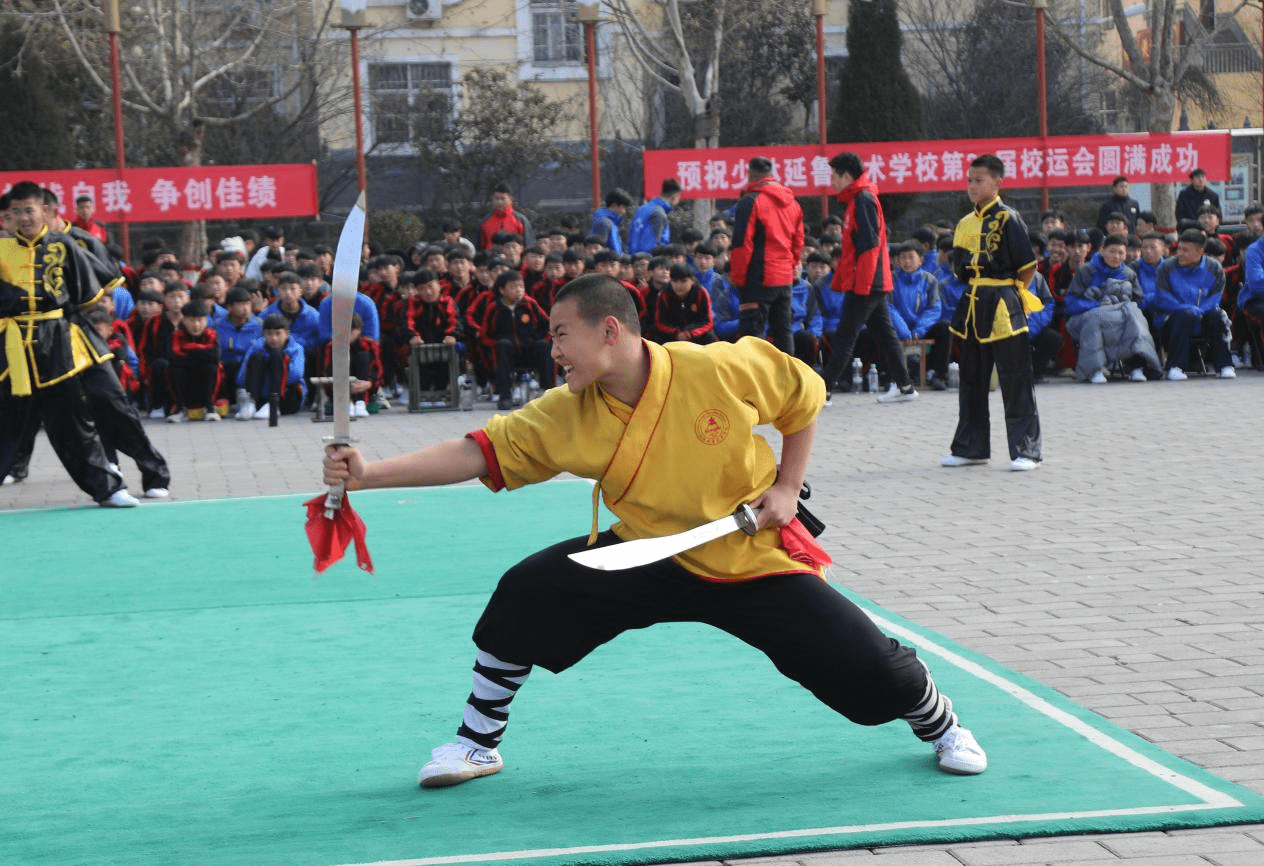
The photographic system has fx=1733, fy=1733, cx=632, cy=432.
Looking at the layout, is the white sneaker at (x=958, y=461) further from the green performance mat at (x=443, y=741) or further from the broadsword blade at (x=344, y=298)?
the broadsword blade at (x=344, y=298)

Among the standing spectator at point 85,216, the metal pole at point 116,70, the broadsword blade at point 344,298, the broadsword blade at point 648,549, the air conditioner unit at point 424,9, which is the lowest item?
the broadsword blade at point 648,549

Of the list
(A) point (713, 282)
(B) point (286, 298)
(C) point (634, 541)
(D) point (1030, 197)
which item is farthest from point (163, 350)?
(D) point (1030, 197)

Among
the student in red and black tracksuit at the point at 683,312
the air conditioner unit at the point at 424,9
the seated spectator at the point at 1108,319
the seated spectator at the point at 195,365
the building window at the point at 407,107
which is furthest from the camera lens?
the air conditioner unit at the point at 424,9

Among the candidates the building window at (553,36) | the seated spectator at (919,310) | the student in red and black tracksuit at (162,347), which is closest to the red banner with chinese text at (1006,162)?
the seated spectator at (919,310)

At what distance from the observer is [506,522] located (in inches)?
360

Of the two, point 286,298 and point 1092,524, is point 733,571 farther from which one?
point 286,298

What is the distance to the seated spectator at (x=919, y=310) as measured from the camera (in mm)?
15836

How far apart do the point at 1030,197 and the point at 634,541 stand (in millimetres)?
27986

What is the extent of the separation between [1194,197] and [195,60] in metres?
15.2

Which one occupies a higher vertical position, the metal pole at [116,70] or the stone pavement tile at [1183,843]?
the metal pole at [116,70]

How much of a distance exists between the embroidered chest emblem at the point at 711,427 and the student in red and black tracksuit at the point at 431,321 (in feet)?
37.6

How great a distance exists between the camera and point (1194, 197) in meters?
20.6

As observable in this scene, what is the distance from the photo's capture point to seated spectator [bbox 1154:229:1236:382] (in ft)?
51.9

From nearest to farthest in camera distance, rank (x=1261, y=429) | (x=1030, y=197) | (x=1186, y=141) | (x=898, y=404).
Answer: (x=1261, y=429)
(x=898, y=404)
(x=1186, y=141)
(x=1030, y=197)
